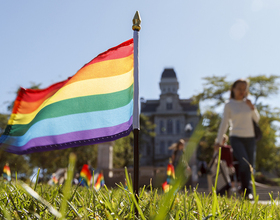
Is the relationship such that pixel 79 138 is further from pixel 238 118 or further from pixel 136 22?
pixel 238 118

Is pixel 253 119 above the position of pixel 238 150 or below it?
above

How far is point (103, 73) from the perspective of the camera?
2.73 meters

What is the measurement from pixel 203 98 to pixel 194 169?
44.2ft

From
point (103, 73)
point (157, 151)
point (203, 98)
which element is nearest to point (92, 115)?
point (103, 73)

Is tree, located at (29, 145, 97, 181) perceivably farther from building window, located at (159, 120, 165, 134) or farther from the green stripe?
building window, located at (159, 120, 165, 134)

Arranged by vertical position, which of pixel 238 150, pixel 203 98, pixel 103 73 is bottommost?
pixel 238 150

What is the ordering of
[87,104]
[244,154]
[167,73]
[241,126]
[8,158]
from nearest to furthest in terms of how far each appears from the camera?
[87,104] < [244,154] < [241,126] < [8,158] < [167,73]

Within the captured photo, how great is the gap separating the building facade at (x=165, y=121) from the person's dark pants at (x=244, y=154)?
4637 centimetres

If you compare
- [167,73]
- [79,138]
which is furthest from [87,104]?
[167,73]

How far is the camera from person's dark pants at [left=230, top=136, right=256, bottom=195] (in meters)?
4.72

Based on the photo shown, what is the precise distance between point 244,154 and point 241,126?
468 millimetres

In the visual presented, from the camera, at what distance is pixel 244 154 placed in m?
4.76

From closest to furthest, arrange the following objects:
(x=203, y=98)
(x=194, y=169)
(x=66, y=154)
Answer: (x=194, y=169), (x=66, y=154), (x=203, y=98)

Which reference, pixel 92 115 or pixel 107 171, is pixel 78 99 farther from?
pixel 107 171
